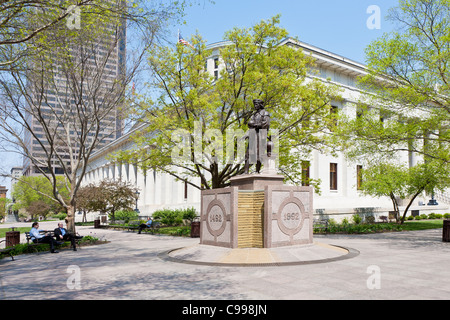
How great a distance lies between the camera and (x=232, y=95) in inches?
819

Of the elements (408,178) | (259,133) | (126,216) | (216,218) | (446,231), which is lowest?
(126,216)

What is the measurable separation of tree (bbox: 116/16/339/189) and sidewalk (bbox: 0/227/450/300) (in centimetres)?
890

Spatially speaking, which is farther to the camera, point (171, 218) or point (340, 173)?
point (340, 173)

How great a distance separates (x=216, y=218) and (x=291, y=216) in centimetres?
270

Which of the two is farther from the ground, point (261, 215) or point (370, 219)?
point (261, 215)

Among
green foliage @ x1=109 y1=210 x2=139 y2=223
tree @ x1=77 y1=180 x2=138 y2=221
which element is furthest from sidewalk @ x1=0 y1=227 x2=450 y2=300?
green foliage @ x1=109 y1=210 x2=139 y2=223

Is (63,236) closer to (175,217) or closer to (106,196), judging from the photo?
(175,217)

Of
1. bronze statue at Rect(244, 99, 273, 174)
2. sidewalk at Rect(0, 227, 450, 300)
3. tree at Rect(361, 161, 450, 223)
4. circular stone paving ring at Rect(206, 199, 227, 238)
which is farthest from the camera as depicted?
tree at Rect(361, 161, 450, 223)

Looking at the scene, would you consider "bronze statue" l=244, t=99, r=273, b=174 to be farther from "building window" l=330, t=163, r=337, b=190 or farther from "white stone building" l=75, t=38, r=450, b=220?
"building window" l=330, t=163, r=337, b=190

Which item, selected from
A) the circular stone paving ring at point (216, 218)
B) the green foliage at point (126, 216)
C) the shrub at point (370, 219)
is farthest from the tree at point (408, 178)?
the green foliage at point (126, 216)

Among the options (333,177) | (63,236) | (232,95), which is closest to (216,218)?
(63,236)

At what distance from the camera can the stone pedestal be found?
12.3 m

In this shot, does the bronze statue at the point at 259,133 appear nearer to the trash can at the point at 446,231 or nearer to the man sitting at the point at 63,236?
the man sitting at the point at 63,236
